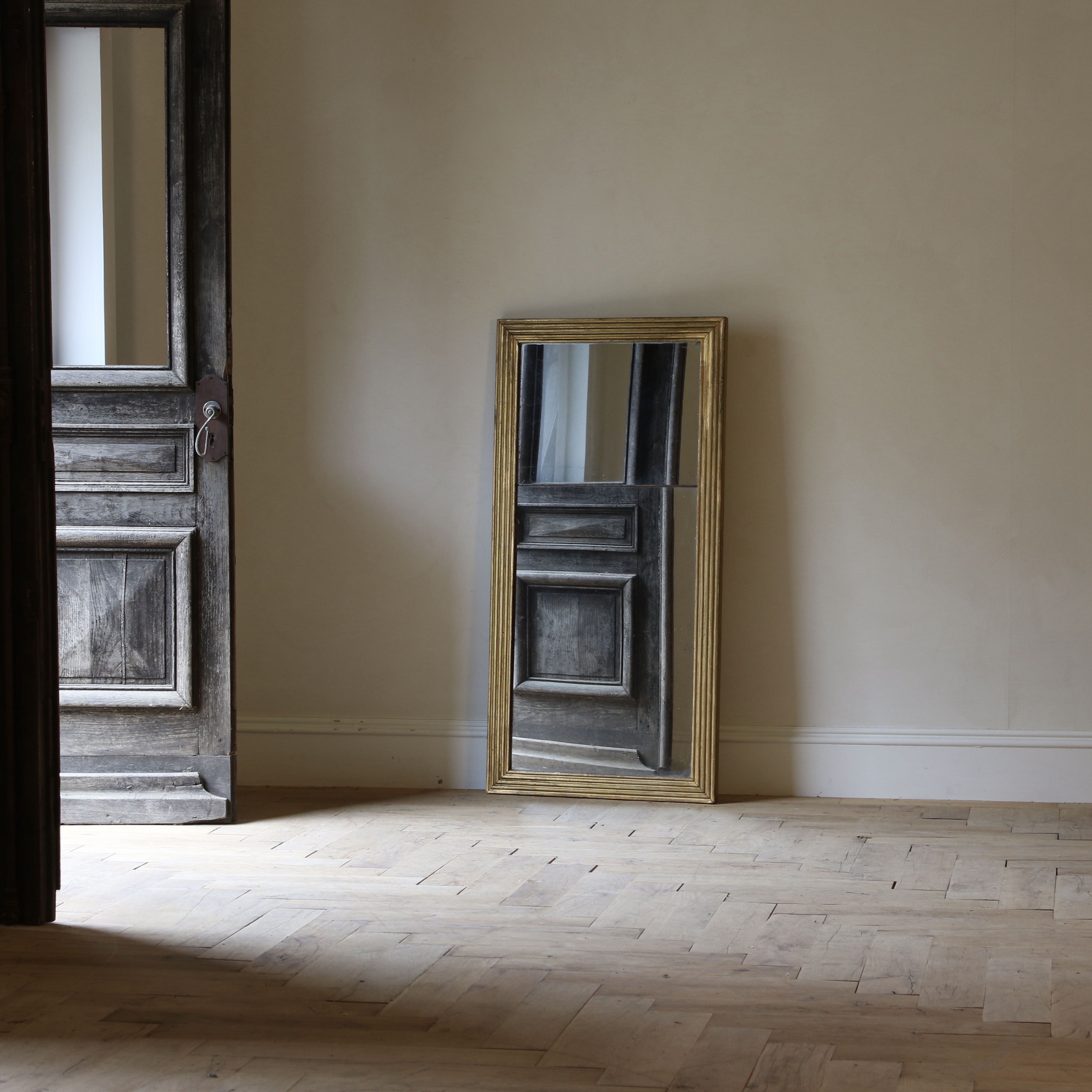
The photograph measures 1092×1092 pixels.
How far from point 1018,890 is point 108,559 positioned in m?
2.67

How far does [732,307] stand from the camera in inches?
159

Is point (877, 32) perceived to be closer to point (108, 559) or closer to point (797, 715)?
point (797, 715)

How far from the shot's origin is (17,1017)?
2.20 m

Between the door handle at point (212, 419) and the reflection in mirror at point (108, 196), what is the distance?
158 mm

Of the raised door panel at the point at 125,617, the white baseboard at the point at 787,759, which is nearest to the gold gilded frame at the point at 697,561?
the white baseboard at the point at 787,759

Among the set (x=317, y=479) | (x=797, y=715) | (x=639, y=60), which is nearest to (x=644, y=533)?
(x=797, y=715)

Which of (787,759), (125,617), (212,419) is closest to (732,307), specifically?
(787,759)

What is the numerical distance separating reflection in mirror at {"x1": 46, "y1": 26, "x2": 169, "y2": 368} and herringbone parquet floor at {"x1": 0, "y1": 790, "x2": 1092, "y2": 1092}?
1.46 meters

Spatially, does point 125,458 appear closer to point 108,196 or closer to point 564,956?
point 108,196

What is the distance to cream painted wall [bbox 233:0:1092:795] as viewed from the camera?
3.93m

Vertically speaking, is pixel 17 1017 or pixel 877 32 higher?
pixel 877 32

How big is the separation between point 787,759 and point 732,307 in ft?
4.88

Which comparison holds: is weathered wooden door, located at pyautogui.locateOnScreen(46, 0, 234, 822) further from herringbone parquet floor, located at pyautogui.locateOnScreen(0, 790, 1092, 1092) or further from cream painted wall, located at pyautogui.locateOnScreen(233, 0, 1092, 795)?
cream painted wall, located at pyautogui.locateOnScreen(233, 0, 1092, 795)

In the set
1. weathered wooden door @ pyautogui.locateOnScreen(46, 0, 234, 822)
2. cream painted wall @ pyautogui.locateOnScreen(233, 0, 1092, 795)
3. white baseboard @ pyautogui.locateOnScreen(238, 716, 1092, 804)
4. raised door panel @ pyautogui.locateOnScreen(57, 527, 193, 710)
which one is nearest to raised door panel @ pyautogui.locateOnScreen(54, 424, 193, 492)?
weathered wooden door @ pyautogui.locateOnScreen(46, 0, 234, 822)
